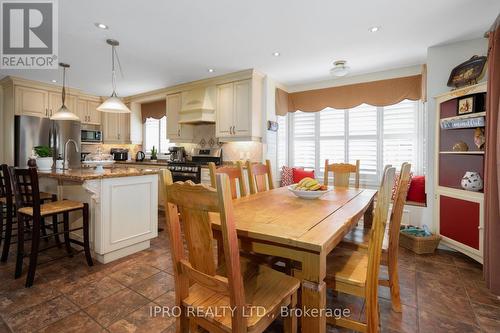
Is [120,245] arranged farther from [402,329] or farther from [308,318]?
[402,329]

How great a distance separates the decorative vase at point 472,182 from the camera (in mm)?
2418

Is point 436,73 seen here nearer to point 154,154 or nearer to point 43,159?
point 43,159

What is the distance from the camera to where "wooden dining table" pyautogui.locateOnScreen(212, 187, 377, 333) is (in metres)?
1.08

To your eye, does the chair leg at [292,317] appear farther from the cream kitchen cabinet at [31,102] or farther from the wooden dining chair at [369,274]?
the cream kitchen cabinet at [31,102]

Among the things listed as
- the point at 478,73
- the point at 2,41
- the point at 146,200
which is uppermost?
the point at 2,41

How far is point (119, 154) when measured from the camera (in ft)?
18.5

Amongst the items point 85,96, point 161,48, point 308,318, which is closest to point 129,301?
point 308,318

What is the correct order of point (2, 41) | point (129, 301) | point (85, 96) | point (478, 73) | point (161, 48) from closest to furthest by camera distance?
point (129, 301)
point (478, 73)
point (2, 41)
point (161, 48)
point (85, 96)

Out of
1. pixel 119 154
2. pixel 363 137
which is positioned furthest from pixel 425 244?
pixel 119 154

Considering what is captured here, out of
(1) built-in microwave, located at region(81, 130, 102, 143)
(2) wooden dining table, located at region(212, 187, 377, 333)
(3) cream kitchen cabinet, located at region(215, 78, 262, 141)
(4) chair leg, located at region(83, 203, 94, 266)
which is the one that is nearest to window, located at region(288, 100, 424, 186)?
(3) cream kitchen cabinet, located at region(215, 78, 262, 141)

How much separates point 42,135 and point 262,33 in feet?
14.3

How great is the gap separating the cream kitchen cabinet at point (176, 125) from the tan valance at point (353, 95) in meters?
1.82

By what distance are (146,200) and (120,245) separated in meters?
0.53

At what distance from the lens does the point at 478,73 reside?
8.06 feet
